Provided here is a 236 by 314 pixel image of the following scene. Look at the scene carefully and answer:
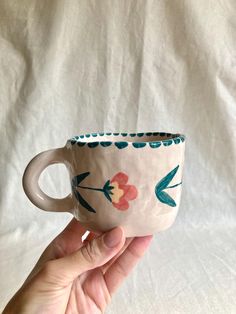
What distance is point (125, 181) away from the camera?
480mm

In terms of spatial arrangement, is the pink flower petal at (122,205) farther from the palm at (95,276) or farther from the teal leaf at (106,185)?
the palm at (95,276)

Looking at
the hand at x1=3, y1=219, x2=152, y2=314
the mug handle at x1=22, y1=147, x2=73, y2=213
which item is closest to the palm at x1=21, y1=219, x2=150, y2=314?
the hand at x1=3, y1=219, x2=152, y2=314

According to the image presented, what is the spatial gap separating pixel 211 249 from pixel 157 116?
0.31 m

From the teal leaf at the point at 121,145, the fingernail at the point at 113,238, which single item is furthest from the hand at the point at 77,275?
the teal leaf at the point at 121,145

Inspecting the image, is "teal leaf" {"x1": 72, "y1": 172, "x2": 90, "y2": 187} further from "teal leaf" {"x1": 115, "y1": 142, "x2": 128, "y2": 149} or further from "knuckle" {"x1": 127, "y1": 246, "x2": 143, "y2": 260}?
"knuckle" {"x1": 127, "y1": 246, "x2": 143, "y2": 260}

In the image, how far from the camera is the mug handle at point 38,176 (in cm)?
53

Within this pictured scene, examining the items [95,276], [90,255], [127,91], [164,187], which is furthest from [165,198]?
[127,91]

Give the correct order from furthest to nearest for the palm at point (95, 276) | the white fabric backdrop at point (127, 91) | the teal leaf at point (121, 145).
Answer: the white fabric backdrop at point (127, 91) → the palm at point (95, 276) → the teal leaf at point (121, 145)

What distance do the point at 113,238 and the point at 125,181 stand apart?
0.07 meters

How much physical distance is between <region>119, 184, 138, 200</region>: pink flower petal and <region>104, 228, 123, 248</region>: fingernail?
1.8 inches

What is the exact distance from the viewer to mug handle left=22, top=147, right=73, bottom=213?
1.73 ft

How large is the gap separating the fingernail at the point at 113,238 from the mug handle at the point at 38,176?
0.08m

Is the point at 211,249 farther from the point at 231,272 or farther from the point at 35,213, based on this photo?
the point at 35,213

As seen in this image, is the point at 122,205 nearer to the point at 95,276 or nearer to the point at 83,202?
the point at 83,202
